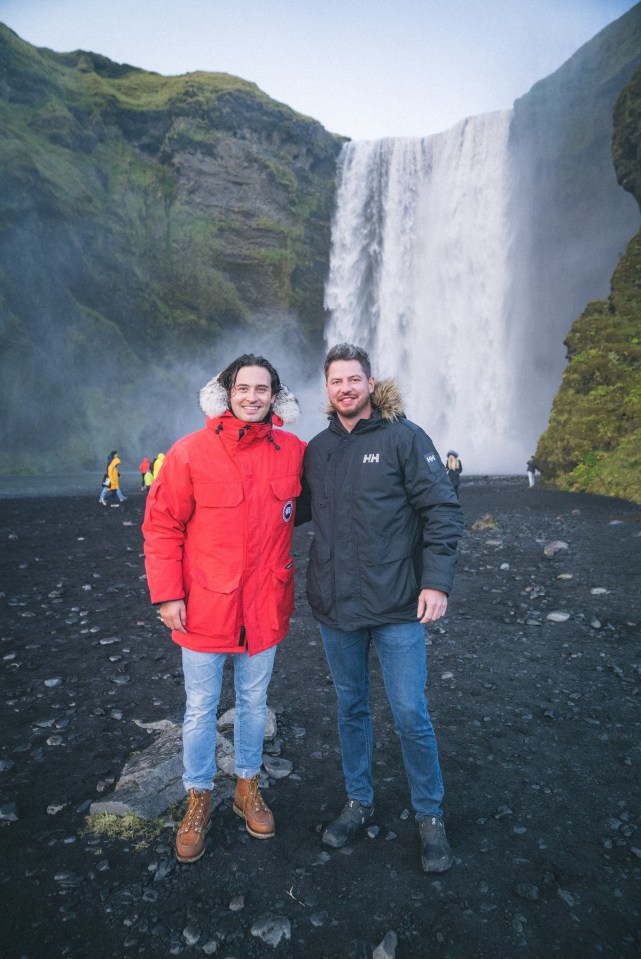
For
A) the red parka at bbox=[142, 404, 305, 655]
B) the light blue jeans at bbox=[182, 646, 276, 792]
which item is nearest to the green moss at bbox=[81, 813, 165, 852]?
the light blue jeans at bbox=[182, 646, 276, 792]

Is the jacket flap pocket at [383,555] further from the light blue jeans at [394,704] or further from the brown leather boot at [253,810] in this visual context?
the brown leather boot at [253,810]

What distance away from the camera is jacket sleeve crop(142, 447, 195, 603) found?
3.25 metres

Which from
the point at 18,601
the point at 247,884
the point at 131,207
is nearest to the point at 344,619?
the point at 247,884

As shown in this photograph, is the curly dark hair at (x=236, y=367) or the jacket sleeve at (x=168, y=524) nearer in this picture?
the jacket sleeve at (x=168, y=524)

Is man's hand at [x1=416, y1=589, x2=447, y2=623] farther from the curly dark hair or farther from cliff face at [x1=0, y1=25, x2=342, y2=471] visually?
cliff face at [x1=0, y1=25, x2=342, y2=471]

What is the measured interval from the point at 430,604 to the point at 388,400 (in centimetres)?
138

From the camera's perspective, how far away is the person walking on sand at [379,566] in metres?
3.13

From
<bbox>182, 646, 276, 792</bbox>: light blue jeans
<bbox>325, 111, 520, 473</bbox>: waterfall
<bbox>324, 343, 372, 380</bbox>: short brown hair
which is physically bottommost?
<bbox>182, 646, 276, 792</bbox>: light blue jeans

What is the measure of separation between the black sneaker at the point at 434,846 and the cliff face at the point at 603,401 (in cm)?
1777

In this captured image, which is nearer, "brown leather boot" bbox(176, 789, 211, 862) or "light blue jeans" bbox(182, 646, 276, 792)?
"brown leather boot" bbox(176, 789, 211, 862)

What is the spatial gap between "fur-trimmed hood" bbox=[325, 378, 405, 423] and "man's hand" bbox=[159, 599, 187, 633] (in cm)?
184

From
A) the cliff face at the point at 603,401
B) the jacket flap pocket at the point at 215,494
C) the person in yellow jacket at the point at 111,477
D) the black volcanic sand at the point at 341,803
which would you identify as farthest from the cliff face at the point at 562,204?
the jacket flap pocket at the point at 215,494

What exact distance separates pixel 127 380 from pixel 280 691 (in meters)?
51.8

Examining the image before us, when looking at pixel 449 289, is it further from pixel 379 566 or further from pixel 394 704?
pixel 394 704
